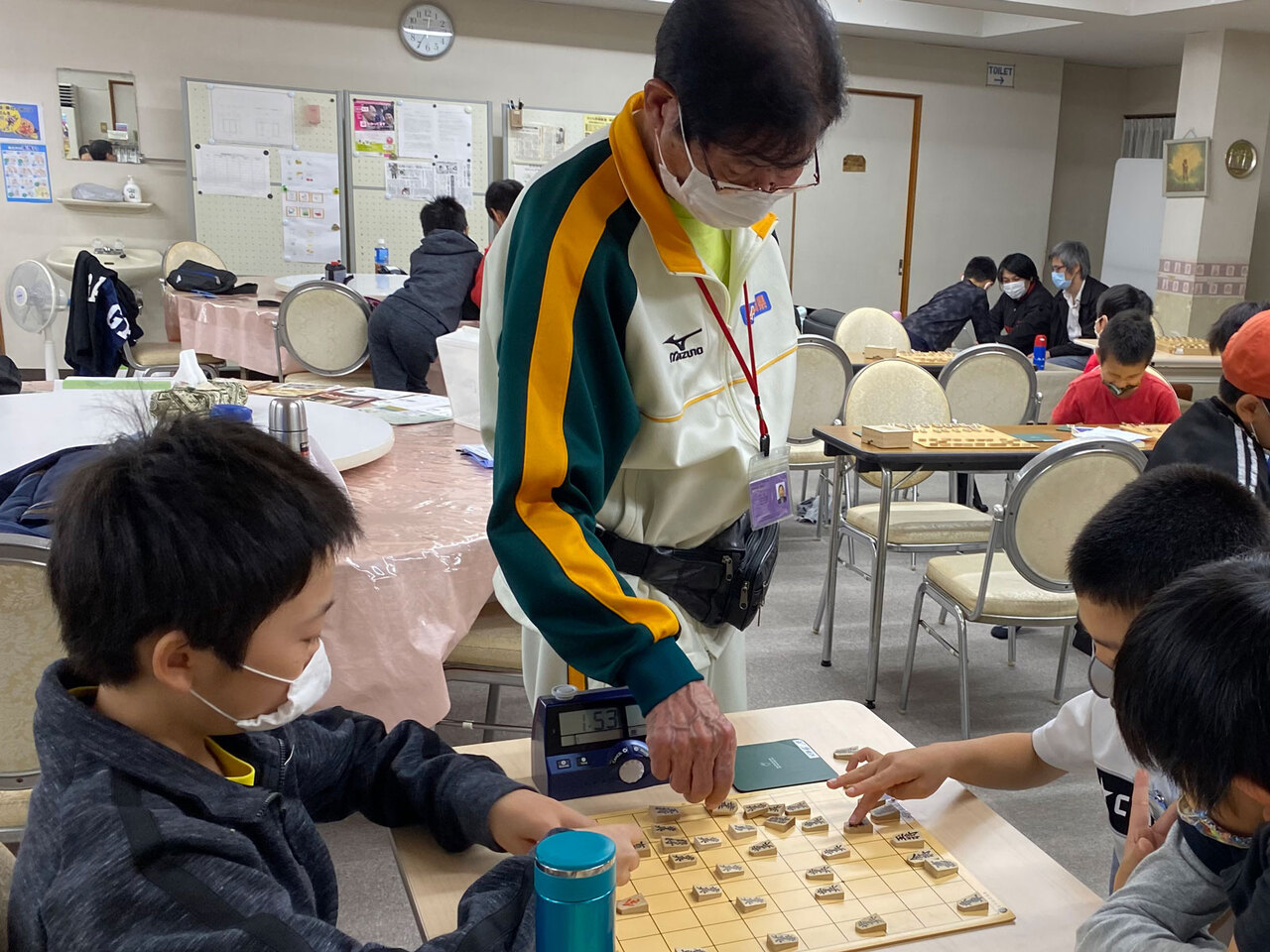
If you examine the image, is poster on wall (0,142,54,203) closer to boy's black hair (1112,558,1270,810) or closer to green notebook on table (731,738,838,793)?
green notebook on table (731,738,838,793)

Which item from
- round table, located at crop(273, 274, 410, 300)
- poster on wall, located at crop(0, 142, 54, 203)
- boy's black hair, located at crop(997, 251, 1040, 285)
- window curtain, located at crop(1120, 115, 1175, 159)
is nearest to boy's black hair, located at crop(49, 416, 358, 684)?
round table, located at crop(273, 274, 410, 300)

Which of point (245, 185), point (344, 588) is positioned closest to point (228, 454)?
Answer: point (344, 588)

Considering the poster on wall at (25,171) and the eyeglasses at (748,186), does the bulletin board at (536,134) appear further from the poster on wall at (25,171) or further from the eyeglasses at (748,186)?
the eyeglasses at (748,186)

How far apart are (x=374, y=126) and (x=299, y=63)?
2.08 feet

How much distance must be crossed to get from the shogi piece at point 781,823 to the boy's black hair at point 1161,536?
16.6 inches

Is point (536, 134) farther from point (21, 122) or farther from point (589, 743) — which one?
point (589, 743)

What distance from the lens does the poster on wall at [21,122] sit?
21.7 ft

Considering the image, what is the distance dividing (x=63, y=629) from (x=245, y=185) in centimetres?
681

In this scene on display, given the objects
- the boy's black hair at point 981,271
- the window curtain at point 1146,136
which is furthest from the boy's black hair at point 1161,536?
the window curtain at point 1146,136

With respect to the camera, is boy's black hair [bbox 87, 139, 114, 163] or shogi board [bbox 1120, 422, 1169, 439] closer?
shogi board [bbox 1120, 422, 1169, 439]

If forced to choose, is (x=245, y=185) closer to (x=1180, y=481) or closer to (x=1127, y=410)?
(x=1127, y=410)

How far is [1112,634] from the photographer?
3.64 feet

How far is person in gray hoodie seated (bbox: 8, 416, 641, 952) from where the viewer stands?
0.68 metres

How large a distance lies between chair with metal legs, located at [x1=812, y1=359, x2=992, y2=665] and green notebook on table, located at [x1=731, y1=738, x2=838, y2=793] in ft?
6.53
